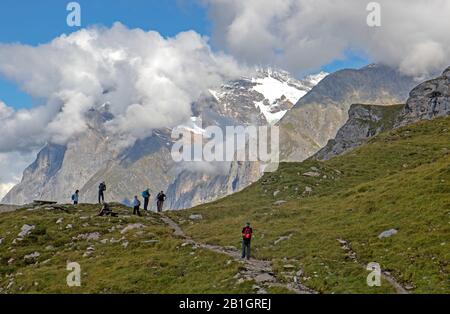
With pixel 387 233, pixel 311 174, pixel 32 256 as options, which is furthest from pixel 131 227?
pixel 311 174

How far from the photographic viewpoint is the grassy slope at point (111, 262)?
37781mm

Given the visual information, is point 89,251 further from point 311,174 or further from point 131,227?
point 311,174

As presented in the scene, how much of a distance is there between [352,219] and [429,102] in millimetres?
118187

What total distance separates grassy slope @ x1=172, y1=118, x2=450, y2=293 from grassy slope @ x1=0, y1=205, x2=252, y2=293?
507cm

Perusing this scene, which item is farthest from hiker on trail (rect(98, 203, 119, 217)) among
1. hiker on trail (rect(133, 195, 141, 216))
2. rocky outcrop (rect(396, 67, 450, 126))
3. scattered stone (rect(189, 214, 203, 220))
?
rocky outcrop (rect(396, 67, 450, 126))

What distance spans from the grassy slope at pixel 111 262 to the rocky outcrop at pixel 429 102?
369 ft

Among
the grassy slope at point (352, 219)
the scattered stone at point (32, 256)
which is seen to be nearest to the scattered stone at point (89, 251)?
the scattered stone at point (32, 256)

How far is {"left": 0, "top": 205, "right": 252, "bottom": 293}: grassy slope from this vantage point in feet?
124

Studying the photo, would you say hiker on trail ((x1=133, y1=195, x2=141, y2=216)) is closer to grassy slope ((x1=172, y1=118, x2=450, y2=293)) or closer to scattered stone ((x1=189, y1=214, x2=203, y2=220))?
grassy slope ((x1=172, y1=118, x2=450, y2=293))

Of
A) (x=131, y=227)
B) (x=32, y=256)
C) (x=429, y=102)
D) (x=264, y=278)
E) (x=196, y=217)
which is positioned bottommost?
(x=264, y=278)

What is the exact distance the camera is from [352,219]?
50.8 meters
